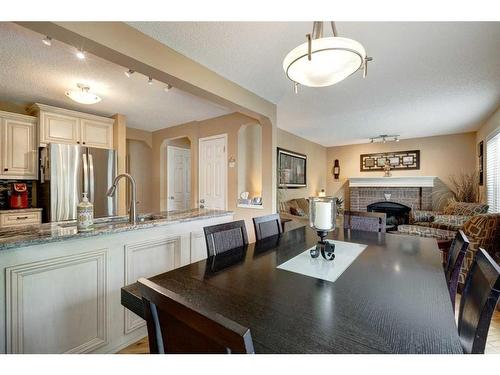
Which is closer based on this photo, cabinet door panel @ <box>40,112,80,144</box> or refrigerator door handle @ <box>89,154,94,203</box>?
cabinet door panel @ <box>40,112,80,144</box>

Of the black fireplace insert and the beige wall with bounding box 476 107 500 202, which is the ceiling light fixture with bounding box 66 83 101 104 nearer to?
the beige wall with bounding box 476 107 500 202

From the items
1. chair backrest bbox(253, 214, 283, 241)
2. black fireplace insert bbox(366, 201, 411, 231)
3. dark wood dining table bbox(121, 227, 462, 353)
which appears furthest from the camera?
black fireplace insert bbox(366, 201, 411, 231)

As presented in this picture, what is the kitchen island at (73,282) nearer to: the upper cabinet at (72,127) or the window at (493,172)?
the upper cabinet at (72,127)

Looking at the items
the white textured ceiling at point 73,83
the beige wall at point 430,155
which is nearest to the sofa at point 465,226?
the beige wall at point 430,155

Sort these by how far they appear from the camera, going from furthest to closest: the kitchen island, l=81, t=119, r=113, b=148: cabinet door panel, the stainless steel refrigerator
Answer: l=81, t=119, r=113, b=148: cabinet door panel
the stainless steel refrigerator
the kitchen island

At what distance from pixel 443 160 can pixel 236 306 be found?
21.9ft

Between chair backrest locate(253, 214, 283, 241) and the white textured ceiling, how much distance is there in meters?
2.00

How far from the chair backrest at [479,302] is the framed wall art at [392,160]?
587 cm

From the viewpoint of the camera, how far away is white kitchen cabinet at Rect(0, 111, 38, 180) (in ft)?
9.37

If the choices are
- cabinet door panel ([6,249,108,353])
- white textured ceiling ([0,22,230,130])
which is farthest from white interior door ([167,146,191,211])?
cabinet door panel ([6,249,108,353])

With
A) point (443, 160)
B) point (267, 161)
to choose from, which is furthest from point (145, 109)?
point (443, 160)

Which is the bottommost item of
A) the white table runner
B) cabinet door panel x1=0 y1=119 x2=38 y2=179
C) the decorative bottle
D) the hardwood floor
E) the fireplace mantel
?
the hardwood floor

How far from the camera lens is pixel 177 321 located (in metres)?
0.56

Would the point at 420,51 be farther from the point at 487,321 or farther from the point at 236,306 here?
the point at 236,306
